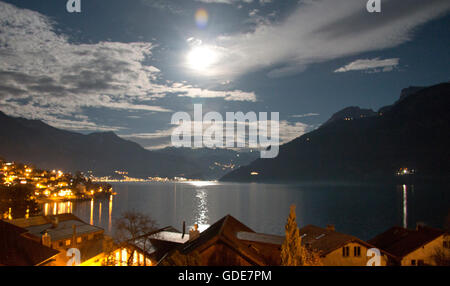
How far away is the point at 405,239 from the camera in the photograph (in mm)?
38781

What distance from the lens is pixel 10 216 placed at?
72.7 metres

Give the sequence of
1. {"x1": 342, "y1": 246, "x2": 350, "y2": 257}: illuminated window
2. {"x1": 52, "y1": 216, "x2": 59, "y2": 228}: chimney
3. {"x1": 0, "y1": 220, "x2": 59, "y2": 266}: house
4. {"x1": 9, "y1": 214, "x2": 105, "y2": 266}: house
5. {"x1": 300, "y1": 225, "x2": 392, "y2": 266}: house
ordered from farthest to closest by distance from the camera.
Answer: {"x1": 52, "y1": 216, "x2": 59, "y2": 228}: chimney, {"x1": 9, "y1": 214, "x2": 105, "y2": 266}: house, {"x1": 342, "y1": 246, "x2": 350, "y2": 257}: illuminated window, {"x1": 300, "y1": 225, "x2": 392, "y2": 266}: house, {"x1": 0, "y1": 220, "x2": 59, "y2": 266}: house

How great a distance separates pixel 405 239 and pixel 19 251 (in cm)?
4256

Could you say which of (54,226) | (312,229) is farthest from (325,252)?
(54,226)

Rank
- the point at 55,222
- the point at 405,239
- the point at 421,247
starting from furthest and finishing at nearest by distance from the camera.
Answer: the point at 55,222 → the point at 405,239 → the point at 421,247

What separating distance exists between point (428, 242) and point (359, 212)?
281 feet

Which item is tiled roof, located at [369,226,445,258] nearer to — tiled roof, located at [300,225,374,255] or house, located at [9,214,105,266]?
tiled roof, located at [300,225,374,255]

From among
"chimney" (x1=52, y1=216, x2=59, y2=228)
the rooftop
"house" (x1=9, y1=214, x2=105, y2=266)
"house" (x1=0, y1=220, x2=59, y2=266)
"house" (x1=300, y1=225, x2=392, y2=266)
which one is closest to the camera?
"house" (x1=0, y1=220, x2=59, y2=266)

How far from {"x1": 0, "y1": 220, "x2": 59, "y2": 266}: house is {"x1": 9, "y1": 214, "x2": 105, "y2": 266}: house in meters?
14.8

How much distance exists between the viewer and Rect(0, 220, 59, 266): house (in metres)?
24.0

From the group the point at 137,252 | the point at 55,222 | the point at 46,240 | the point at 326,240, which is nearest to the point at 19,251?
the point at 137,252

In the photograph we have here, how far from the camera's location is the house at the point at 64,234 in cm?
4428

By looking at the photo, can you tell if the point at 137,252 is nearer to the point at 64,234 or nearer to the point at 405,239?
the point at 64,234

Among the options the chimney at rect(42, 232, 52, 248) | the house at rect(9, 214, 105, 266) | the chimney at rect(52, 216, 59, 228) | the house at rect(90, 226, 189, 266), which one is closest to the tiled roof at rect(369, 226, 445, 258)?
the house at rect(90, 226, 189, 266)
